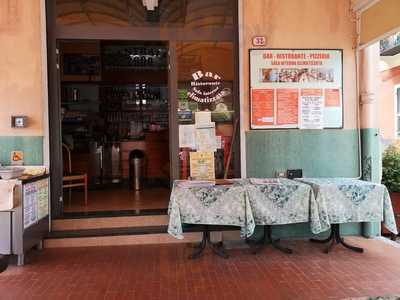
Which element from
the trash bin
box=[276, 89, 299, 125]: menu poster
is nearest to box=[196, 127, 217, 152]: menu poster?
box=[276, 89, 299, 125]: menu poster

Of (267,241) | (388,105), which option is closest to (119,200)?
(267,241)

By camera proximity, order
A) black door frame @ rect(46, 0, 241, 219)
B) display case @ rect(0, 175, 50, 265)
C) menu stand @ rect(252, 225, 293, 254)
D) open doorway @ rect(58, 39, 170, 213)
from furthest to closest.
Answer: open doorway @ rect(58, 39, 170, 213) < black door frame @ rect(46, 0, 241, 219) < menu stand @ rect(252, 225, 293, 254) < display case @ rect(0, 175, 50, 265)

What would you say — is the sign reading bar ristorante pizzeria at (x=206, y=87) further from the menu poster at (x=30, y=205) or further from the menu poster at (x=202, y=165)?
the menu poster at (x=30, y=205)

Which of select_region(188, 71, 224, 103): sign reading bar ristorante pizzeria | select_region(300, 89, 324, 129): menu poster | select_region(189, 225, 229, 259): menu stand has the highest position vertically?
select_region(188, 71, 224, 103): sign reading bar ristorante pizzeria

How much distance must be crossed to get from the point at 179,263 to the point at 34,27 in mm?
3308

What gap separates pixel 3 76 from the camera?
4.99m

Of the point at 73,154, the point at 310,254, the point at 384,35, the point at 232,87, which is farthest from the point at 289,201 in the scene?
the point at 73,154

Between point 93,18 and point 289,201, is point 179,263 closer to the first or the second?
point 289,201

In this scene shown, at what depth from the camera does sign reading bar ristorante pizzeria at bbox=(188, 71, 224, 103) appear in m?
5.54

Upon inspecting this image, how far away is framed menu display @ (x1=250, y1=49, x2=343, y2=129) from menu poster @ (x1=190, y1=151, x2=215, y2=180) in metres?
0.73

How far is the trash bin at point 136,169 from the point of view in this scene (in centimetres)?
823

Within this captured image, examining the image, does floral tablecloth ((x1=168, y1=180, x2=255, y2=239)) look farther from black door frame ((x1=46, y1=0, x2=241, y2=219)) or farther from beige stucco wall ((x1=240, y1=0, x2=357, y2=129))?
beige stucco wall ((x1=240, y1=0, x2=357, y2=129))

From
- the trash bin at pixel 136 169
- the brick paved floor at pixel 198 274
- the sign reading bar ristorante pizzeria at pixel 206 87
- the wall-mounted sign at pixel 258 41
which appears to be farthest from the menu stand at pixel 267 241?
the trash bin at pixel 136 169

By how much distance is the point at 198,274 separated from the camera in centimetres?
406
